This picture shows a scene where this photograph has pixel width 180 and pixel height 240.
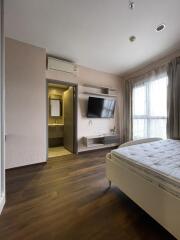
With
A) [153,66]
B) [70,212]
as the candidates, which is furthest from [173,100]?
[70,212]

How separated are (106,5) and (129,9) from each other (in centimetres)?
41

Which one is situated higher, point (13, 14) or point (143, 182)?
point (13, 14)

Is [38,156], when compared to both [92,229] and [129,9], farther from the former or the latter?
[129,9]

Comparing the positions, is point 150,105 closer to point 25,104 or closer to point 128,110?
point 128,110

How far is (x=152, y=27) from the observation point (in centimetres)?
251

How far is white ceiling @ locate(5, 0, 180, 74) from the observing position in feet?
6.65

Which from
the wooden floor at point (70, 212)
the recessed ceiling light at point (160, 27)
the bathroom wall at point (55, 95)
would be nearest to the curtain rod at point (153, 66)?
the recessed ceiling light at point (160, 27)

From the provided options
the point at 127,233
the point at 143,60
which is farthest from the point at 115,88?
the point at 127,233

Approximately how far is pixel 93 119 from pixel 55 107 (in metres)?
1.83

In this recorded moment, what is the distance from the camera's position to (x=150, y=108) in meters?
3.87

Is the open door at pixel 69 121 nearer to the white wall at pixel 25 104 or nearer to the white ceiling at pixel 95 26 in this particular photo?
the white wall at pixel 25 104

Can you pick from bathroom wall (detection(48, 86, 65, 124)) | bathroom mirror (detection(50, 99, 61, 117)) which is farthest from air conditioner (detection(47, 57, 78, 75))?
bathroom mirror (detection(50, 99, 61, 117))

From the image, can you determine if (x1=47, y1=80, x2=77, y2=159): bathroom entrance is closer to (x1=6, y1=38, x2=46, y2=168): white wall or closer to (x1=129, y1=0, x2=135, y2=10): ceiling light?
(x1=6, y1=38, x2=46, y2=168): white wall

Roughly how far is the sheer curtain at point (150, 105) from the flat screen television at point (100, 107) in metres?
0.78
